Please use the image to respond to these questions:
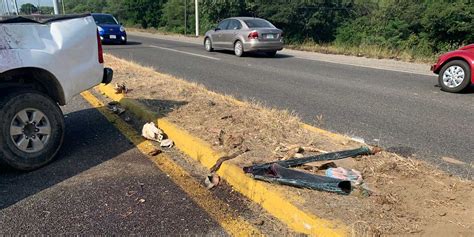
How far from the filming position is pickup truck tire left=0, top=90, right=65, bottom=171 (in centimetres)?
376

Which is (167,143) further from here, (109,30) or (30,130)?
(109,30)

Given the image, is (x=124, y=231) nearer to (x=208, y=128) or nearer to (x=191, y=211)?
(x=191, y=211)

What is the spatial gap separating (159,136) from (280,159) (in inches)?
67.7

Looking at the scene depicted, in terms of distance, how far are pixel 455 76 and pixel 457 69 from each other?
15 centimetres

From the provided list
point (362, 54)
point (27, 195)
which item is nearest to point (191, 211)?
point (27, 195)

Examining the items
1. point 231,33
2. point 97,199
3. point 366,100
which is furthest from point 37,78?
point 231,33

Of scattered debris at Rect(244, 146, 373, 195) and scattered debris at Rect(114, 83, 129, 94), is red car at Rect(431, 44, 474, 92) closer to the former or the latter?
scattered debris at Rect(244, 146, 373, 195)

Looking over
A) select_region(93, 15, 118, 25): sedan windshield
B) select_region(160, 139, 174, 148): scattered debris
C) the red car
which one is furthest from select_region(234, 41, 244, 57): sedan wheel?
select_region(160, 139, 174, 148): scattered debris

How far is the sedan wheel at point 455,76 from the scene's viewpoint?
7977mm

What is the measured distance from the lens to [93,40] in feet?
15.0

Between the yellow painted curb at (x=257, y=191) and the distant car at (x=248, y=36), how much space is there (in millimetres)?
10272

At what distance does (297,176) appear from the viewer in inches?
131

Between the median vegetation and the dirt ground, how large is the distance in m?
12.0

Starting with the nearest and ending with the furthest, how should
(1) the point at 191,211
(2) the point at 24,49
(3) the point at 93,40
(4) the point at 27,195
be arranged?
(1) the point at 191,211, (4) the point at 27,195, (2) the point at 24,49, (3) the point at 93,40
